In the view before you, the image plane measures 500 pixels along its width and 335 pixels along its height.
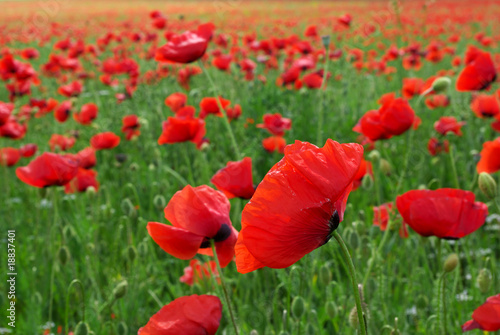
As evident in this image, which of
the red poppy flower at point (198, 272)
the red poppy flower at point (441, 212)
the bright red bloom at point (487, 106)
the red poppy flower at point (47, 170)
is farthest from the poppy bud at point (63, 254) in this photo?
the bright red bloom at point (487, 106)

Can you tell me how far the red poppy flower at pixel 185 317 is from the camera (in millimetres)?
816

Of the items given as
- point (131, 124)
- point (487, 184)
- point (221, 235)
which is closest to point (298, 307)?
point (221, 235)

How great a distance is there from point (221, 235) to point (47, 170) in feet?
2.70

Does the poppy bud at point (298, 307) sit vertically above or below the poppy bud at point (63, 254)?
above

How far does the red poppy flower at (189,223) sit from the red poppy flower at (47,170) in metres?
0.75

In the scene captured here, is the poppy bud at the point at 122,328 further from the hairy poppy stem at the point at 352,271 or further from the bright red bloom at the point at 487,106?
the bright red bloom at the point at 487,106

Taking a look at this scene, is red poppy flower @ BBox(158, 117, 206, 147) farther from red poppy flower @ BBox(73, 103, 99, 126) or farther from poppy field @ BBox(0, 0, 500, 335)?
red poppy flower @ BBox(73, 103, 99, 126)

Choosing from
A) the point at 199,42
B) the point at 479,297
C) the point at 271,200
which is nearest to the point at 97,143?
the point at 199,42

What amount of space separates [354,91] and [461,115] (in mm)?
1909

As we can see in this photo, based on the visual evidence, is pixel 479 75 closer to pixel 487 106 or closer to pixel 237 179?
pixel 487 106

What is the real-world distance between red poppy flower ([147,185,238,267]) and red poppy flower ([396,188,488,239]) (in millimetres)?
385

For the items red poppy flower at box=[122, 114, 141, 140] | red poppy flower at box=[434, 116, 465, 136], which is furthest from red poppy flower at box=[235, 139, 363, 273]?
red poppy flower at box=[122, 114, 141, 140]

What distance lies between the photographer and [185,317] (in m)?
0.82

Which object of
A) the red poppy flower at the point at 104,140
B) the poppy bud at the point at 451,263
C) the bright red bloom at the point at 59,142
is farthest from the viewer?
the bright red bloom at the point at 59,142
